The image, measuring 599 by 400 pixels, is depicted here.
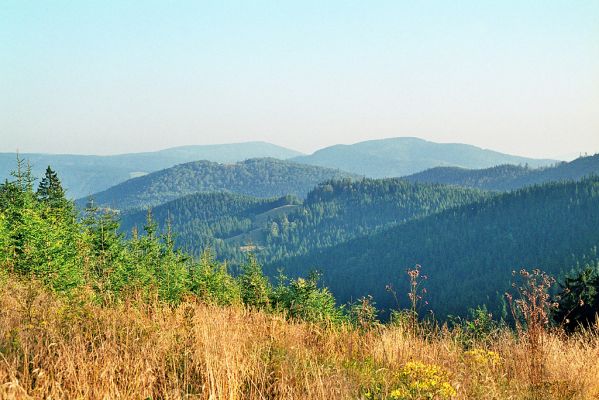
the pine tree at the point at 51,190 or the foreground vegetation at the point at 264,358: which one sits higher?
the pine tree at the point at 51,190

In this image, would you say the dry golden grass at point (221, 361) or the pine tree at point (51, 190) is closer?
the dry golden grass at point (221, 361)

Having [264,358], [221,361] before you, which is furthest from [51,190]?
[221,361]

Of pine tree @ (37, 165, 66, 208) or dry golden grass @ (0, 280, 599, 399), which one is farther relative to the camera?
pine tree @ (37, 165, 66, 208)

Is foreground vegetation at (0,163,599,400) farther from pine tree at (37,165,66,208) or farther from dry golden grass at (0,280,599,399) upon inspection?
pine tree at (37,165,66,208)

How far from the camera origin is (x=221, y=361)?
445 centimetres

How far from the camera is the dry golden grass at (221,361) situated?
415 cm

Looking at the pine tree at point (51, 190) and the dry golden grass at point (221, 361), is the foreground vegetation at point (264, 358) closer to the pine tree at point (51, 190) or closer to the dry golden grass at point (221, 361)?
the dry golden grass at point (221, 361)

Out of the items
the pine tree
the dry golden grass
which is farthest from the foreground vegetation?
the pine tree

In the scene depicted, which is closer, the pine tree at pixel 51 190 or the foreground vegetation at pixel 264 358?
the foreground vegetation at pixel 264 358

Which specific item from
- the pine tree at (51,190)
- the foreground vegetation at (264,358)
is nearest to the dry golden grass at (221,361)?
the foreground vegetation at (264,358)

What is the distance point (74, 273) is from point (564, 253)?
196 meters

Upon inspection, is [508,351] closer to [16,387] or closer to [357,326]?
[357,326]

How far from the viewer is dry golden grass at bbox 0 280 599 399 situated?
4.15 meters

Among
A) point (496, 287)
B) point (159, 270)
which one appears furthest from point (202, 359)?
point (496, 287)
